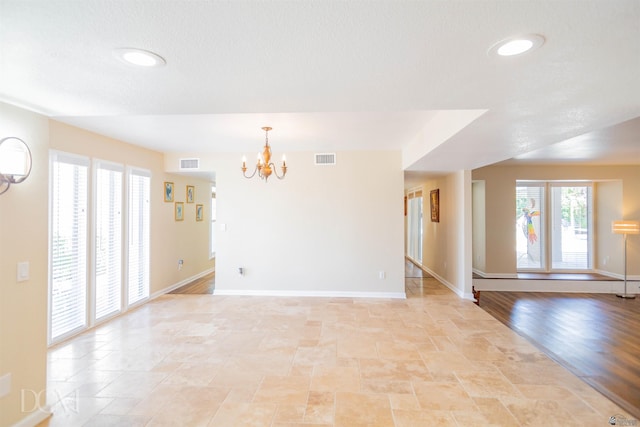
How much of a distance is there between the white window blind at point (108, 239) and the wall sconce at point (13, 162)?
7.06 feet

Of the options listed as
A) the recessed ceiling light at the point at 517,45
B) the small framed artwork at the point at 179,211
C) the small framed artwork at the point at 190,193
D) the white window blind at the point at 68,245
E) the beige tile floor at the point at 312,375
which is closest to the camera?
the recessed ceiling light at the point at 517,45

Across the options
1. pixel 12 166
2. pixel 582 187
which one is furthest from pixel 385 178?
pixel 582 187

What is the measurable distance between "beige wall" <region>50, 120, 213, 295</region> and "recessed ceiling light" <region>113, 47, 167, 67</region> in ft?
9.22

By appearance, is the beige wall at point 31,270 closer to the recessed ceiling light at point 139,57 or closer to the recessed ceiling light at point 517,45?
the recessed ceiling light at point 139,57

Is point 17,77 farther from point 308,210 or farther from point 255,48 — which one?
point 308,210

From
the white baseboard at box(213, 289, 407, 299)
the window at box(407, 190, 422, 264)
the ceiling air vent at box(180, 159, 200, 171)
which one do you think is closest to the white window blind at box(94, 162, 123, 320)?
the ceiling air vent at box(180, 159, 200, 171)

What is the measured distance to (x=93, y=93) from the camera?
6.34ft

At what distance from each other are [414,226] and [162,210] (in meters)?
7.41

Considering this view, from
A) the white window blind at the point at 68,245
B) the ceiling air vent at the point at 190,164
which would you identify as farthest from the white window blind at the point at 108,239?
the ceiling air vent at the point at 190,164

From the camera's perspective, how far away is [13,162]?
1956mm

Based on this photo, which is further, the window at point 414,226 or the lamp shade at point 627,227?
the window at point 414,226

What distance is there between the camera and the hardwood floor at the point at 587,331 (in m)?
2.86

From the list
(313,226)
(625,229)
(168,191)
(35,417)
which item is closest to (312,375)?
(35,417)

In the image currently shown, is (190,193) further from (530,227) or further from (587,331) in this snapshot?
(530,227)
